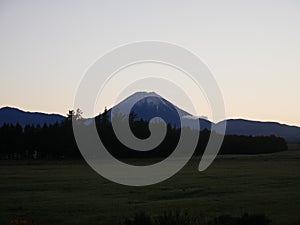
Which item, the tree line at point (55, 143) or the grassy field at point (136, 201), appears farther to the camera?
the tree line at point (55, 143)

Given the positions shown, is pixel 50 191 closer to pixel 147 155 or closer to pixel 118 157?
pixel 118 157

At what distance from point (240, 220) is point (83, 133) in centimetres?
10412

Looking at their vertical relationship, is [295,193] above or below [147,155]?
below

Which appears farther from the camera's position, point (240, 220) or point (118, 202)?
point (118, 202)

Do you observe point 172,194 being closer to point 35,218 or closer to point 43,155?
point 35,218

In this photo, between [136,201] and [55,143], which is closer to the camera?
[136,201]

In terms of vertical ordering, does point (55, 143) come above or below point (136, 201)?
above

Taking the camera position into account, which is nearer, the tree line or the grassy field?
the grassy field

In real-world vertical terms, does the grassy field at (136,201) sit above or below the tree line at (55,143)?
below

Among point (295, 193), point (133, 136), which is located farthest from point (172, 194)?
point (133, 136)

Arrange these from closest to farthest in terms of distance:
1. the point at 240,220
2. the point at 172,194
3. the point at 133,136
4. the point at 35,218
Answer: the point at 240,220 < the point at 35,218 < the point at 172,194 < the point at 133,136

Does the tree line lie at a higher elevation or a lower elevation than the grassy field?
higher

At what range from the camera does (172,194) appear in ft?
121

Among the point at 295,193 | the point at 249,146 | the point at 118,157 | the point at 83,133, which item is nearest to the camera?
the point at 295,193
